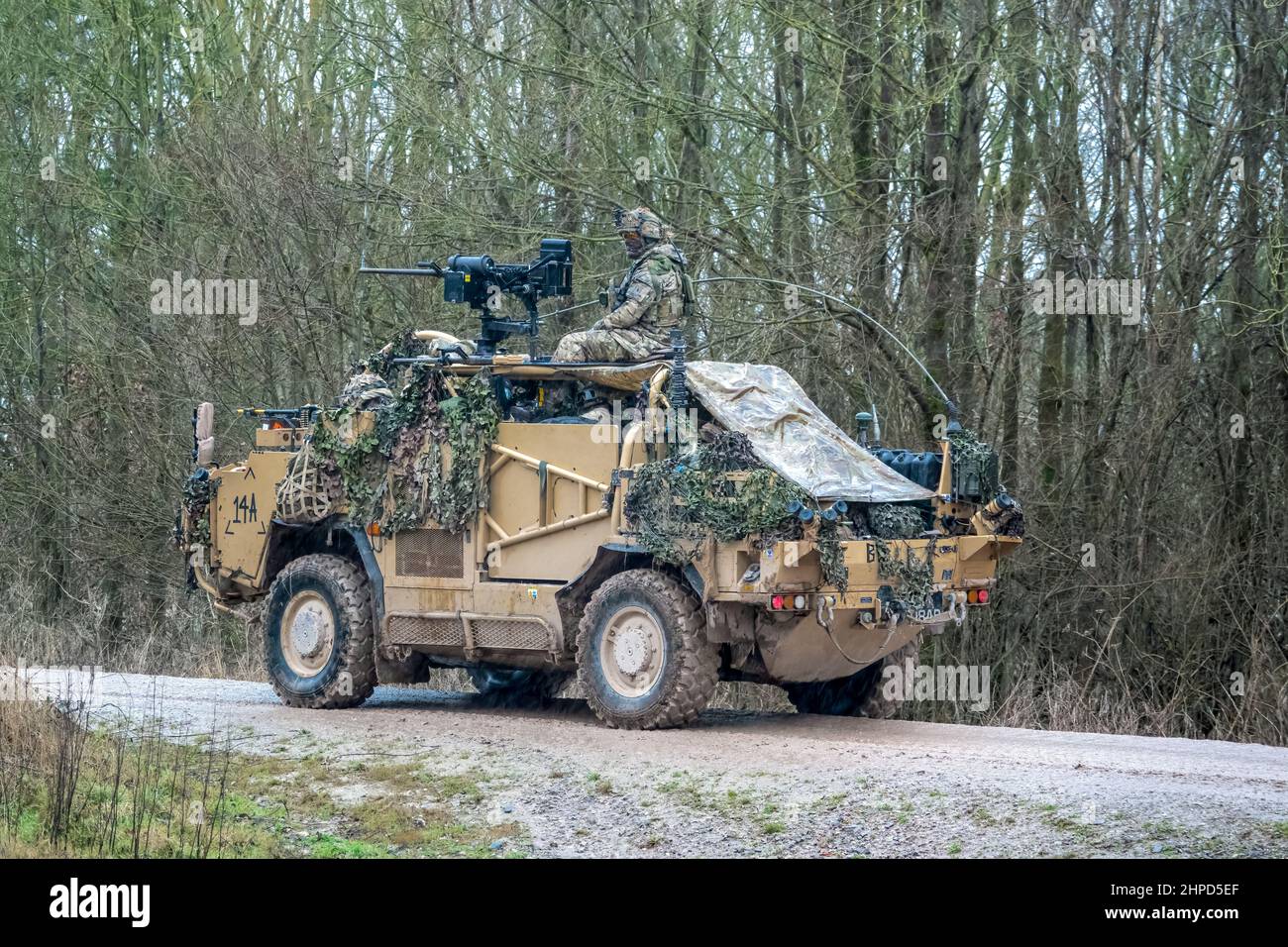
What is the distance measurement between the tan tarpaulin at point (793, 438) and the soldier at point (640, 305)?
795 millimetres

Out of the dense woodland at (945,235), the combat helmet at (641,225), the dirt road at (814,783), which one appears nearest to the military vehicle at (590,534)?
the dirt road at (814,783)

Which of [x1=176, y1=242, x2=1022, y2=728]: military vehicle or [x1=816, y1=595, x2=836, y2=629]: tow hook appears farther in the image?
[x1=176, y1=242, x2=1022, y2=728]: military vehicle

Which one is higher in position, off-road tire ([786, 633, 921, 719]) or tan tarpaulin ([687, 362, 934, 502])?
tan tarpaulin ([687, 362, 934, 502])

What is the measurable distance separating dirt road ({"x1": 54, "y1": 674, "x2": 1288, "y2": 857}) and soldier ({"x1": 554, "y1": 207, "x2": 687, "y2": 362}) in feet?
8.66

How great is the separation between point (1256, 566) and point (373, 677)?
8017 mm

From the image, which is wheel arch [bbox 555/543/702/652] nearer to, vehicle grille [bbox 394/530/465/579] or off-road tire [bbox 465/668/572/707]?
vehicle grille [bbox 394/530/465/579]

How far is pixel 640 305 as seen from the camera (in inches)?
557

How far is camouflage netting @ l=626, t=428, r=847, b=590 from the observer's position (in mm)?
12125

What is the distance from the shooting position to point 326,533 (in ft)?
49.0

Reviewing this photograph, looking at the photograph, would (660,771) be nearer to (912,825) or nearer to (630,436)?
(912,825)

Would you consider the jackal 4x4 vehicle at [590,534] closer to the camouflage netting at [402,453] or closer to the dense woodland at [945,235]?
the camouflage netting at [402,453]

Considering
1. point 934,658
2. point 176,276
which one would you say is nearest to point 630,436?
point 934,658

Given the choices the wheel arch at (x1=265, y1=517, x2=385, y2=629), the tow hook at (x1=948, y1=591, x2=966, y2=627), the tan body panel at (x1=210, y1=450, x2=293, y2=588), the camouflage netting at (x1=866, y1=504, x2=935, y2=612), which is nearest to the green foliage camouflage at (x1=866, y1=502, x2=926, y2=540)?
the camouflage netting at (x1=866, y1=504, x2=935, y2=612)

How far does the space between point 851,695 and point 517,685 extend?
2.76m
